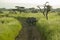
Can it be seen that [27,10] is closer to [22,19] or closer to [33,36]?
[22,19]

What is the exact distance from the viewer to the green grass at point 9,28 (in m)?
6.88

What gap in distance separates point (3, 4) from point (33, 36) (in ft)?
6.67

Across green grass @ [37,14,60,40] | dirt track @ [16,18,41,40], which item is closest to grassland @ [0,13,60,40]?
green grass @ [37,14,60,40]

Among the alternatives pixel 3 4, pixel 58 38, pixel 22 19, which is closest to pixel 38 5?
pixel 22 19

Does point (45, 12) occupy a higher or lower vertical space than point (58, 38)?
higher

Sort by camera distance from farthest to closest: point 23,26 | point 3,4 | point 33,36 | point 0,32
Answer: point 23,26 < point 33,36 < point 3,4 < point 0,32

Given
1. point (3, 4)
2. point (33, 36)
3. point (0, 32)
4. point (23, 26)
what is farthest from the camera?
point (23, 26)

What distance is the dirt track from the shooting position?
8.56 metres

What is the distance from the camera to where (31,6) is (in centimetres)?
883

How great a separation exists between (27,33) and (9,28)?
1.73m

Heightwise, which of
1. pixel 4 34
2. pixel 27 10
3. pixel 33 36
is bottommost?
pixel 33 36

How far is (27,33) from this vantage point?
31.2ft

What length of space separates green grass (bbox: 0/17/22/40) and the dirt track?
222 millimetres

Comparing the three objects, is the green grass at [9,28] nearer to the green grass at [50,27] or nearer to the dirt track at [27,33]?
the dirt track at [27,33]
